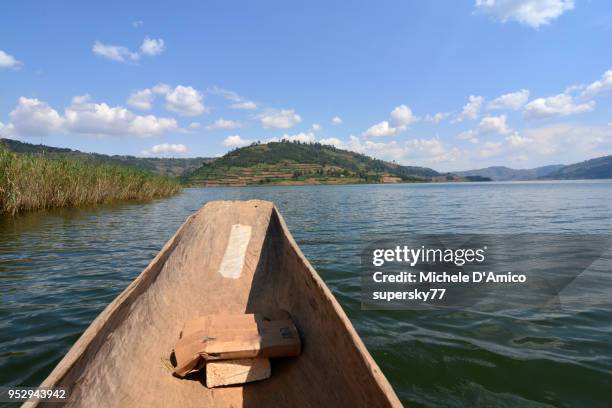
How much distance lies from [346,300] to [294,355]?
260 centimetres

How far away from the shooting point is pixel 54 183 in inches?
663

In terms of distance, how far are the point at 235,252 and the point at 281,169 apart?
145105 millimetres

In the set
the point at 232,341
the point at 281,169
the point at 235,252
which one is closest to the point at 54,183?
the point at 235,252

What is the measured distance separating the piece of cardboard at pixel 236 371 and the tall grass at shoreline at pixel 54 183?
15.4 meters

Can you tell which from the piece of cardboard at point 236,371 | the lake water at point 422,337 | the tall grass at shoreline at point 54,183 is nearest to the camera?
the piece of cardboard at point 236,371

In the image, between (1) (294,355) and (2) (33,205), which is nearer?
(1) (294,355)

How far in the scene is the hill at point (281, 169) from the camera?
12506 centimetres

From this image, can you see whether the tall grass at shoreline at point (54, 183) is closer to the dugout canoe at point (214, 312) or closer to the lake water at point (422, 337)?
the lake water at point (422, 337)

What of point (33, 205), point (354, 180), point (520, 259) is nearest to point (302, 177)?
point (354, 180)

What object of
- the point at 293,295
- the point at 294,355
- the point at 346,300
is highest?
the point at 293,295

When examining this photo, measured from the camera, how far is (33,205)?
52.1 ft

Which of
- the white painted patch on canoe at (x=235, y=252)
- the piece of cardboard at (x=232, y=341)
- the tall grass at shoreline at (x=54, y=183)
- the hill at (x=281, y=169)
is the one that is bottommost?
the piece of cardboard at (x=232, y=341)

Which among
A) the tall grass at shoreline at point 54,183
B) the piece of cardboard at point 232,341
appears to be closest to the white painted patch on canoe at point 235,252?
the piece of cardboard at point 232,341

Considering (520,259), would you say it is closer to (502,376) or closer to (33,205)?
(502,376)
